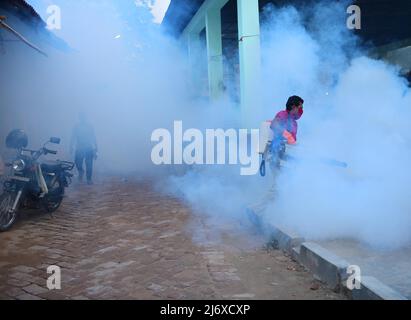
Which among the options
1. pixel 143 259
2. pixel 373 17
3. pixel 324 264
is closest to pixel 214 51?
pixel 373 17

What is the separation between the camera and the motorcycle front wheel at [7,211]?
6.41m

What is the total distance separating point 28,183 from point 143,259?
2909 mm

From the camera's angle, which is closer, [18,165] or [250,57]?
[18,165]

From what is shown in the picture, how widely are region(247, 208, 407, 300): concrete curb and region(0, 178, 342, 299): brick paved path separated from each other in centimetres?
13

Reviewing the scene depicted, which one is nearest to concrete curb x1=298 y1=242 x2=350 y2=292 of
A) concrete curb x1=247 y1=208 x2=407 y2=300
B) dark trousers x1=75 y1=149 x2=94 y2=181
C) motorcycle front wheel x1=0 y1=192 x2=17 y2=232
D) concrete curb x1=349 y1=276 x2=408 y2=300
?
concrete curb x1=247 y1=208 x2=407 y2=300

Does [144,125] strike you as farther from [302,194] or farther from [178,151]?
[302,194]

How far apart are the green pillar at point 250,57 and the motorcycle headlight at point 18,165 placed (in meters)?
4.09

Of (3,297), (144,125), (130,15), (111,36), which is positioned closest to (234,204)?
(3,297)

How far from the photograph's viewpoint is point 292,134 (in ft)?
19.5

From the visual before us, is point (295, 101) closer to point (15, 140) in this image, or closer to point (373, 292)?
point (373, 292)

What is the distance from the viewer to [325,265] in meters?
4.16

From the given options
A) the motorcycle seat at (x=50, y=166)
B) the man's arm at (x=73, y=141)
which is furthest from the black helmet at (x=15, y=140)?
the man's arm at (x=73, y=141)

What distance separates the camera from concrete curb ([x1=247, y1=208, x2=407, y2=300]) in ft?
11.3

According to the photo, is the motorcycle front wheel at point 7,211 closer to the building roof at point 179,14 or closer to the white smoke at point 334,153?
the white smoke at point 334,153
